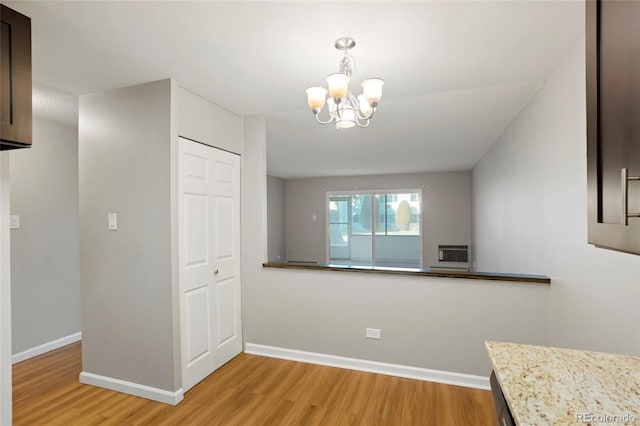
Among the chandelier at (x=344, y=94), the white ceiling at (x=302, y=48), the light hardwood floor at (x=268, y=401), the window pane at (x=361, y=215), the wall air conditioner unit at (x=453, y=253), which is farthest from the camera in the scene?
the window pane at (x=361, y=215)

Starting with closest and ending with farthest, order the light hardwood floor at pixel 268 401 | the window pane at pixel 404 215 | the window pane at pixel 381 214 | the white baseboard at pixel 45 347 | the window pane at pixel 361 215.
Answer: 1. the light hardwood floor at pixel 268 401
2. the white baseboard at pixel 45 347
3. the window pane at pixel 404 215
4. the window pane at pixel 381 214
5. the window pane at pixel 361 215

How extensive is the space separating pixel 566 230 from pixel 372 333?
1.62m

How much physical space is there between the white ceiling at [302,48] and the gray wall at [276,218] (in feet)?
16.5

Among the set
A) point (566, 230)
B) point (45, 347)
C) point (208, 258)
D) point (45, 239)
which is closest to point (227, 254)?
point (208, 258)

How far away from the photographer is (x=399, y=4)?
154 centimetres

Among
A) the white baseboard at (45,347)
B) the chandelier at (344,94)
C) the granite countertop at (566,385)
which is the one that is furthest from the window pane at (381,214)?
the granite countertop at (566,385)

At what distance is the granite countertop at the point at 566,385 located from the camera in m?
0.80

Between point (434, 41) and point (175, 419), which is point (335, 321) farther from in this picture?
point (434, 41)

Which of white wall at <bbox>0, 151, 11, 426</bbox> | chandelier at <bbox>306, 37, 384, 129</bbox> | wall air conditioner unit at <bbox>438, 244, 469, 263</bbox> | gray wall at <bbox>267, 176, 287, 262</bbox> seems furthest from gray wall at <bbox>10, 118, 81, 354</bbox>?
wall air conditioner unit at <bbox>438, 244, 469, 263</bbox>

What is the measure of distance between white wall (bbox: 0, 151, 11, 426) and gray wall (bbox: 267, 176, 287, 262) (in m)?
6.26

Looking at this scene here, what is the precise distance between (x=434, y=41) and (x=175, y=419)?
2.82m

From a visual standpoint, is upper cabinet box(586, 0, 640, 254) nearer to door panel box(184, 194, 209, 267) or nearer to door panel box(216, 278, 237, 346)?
door panel box(184, 194, 209, 267)

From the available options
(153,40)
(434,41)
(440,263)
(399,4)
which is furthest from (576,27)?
(440,263)

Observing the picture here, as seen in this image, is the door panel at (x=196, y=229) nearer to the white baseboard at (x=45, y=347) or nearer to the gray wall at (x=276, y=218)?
the white baseboard at (x=45, y=347)
